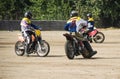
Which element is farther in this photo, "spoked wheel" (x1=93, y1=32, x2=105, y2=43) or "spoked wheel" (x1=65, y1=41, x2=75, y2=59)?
"spoked wheel" (x1=93, y1=32, x2=105, y2=43)

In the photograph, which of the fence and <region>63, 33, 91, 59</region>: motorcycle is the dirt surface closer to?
<region>63, 33, 91, 59</region>: motorcycle

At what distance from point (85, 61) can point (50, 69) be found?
309cm

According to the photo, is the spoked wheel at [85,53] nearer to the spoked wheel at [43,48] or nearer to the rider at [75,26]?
the rider at [75,26]

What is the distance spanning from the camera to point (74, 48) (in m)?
20.2

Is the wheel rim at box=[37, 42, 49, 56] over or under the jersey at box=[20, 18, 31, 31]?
under

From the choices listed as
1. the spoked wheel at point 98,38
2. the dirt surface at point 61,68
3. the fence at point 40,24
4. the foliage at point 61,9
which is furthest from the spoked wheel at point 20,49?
the foliage at point 61,9

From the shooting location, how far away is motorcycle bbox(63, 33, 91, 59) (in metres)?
20.1

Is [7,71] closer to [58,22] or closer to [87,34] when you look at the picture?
[87,34]

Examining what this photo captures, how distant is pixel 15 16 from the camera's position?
67.1 metres

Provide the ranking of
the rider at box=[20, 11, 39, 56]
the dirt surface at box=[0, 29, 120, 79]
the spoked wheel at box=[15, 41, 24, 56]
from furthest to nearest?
the spoked wheel at box=[15, 41, 24, 56] < the rider at box=[20, 11, 39, 56] < the dirt surface at box=[0, 29, 120, 79]

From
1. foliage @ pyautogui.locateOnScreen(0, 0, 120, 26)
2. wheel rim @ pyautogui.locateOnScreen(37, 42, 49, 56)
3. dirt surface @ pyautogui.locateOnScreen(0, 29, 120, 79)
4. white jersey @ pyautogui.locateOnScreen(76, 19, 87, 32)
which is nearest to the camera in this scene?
dirt surface @ pyautogui.locateOnScreen(0, 29, 120, 79)

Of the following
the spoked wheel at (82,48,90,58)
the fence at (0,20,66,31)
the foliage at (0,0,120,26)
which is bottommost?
the fence at (0,20,66,31)

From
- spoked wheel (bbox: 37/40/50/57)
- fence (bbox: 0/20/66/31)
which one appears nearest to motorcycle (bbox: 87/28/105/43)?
spoked wheel (bbox: 37/40/50/57)

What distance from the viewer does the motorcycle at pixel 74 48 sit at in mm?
20062
